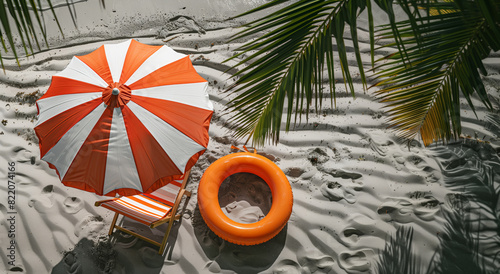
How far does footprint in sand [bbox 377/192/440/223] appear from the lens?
3826mm

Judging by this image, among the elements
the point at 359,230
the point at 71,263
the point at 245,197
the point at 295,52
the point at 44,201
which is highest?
the point at 295,52

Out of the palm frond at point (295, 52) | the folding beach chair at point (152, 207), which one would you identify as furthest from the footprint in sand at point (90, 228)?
the palm frond at point (295, 52)

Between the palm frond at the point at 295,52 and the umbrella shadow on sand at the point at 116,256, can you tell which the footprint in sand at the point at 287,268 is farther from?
the palm frond at the point at 295,52

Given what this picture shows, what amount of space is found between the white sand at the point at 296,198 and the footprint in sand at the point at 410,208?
1cm

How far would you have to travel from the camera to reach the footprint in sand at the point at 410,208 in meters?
3.83

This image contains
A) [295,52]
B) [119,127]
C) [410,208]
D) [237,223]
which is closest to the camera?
[295,52]

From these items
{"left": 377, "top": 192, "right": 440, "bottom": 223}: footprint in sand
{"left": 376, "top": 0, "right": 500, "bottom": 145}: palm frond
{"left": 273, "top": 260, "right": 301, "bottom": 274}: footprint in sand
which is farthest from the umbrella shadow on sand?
{"left": 376, "top": 0, "right": 500, "bottom": 145}: palm frond

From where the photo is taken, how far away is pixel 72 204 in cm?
389

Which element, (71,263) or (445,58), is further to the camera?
(71,263)

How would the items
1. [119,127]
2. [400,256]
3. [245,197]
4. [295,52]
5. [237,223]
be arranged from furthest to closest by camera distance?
[245,197] < [400,256] < [237,223] < [119,127] < [295,52]

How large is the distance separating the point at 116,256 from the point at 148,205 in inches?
26.8

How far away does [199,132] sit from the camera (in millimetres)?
3174

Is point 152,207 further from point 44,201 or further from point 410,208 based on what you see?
point 410,208

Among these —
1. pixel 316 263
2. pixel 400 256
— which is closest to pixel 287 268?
pixel 316 263
